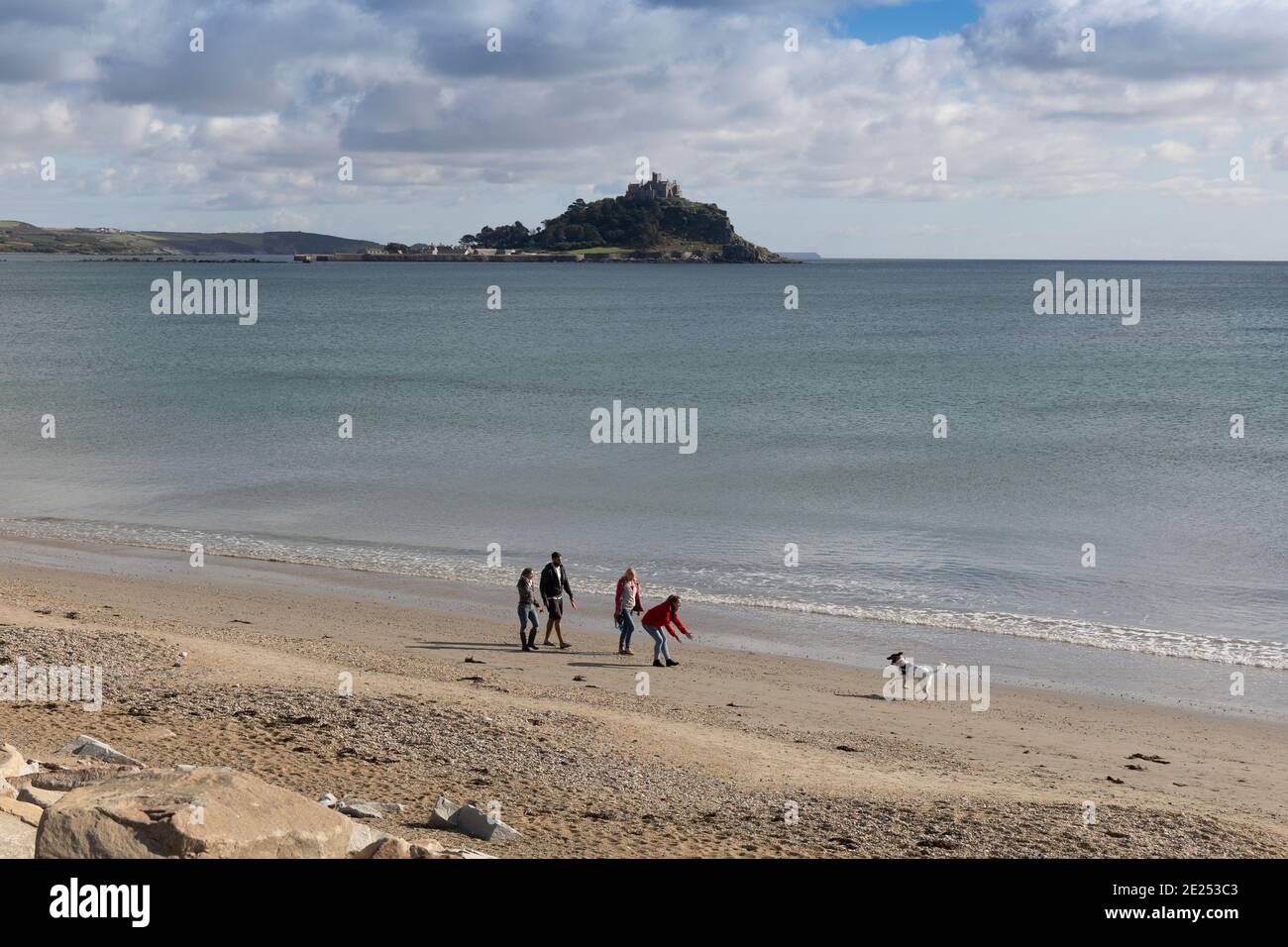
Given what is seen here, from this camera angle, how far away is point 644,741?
41.9ft

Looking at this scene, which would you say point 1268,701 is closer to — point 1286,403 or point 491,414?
point 491,414

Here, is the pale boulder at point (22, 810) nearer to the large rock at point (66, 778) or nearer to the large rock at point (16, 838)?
the large rock at point (16, 838)

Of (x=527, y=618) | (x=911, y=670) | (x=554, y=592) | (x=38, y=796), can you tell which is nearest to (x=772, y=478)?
(x=554, y=592)

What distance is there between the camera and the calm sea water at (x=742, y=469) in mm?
21750

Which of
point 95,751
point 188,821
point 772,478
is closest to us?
point 188,821

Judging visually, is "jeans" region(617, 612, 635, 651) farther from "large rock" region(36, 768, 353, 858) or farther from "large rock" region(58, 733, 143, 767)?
"large rock" region(36, 768, 353, 858)

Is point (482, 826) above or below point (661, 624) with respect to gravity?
below

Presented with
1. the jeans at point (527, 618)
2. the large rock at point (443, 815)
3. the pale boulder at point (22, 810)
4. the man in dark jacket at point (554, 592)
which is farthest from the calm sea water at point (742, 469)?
the pale boulder at point (22, 810)

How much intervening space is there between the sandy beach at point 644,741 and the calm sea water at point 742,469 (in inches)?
148

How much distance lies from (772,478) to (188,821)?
1029 inches

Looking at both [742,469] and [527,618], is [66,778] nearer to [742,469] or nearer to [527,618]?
[527,618]

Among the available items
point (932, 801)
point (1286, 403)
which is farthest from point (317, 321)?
point (932, 801)

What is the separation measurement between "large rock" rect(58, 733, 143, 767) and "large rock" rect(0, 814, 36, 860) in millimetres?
2495

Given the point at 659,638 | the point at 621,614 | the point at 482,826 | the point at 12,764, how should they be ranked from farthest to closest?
the point at 621,614 < the point at 659,638 < the point at 482,826 < the point at 12,764
